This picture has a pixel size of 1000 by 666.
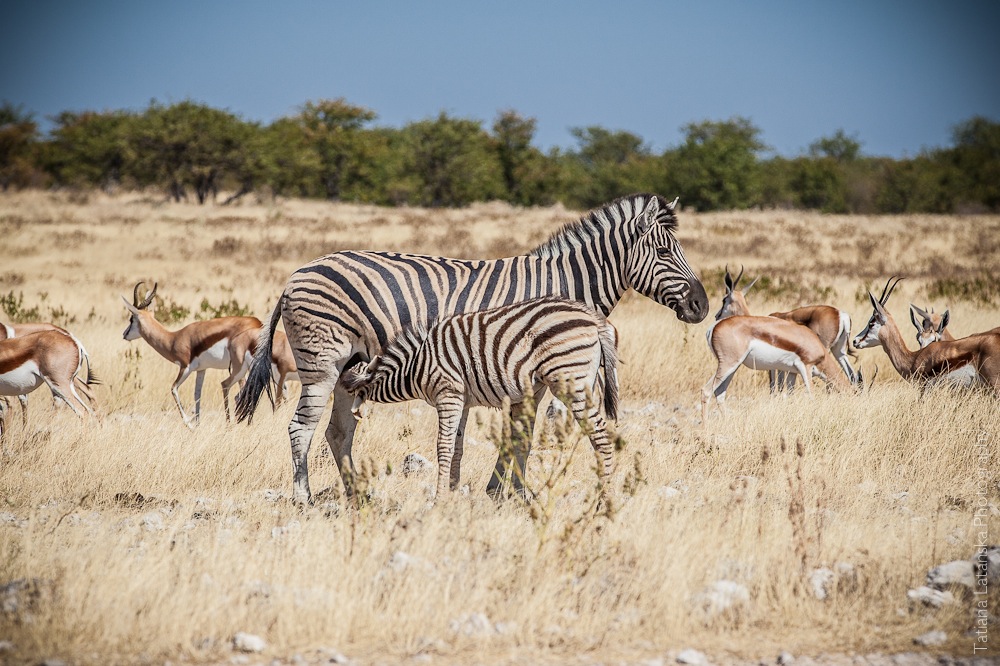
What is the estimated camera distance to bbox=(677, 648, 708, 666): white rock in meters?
4.42

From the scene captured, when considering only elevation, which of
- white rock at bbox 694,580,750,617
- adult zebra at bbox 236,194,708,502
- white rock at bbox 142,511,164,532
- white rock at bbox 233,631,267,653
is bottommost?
white rock at bbox 233,631,267,653

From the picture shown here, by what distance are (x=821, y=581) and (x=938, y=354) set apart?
560 cm

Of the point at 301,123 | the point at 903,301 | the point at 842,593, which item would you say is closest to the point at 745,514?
the point at 842,593

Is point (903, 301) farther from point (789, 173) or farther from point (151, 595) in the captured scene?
point (789, 173)

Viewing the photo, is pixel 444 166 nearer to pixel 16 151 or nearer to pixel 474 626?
pixel 16 151

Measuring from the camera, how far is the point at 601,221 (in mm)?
8203

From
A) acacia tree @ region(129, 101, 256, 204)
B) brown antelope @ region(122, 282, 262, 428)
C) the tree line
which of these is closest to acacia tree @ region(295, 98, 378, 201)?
the tree line

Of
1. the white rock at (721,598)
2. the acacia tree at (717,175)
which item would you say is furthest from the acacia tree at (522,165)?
the white rock at (721,598)

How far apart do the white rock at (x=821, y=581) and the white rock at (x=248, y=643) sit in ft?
9.84

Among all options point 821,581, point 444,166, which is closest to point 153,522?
point 821,581

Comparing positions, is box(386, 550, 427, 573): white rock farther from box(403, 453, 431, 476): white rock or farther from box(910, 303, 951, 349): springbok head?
box(910, 303, 951, 349): springbok head

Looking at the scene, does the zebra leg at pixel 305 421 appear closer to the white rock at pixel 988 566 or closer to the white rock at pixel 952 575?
the white rock at pixel 952 575

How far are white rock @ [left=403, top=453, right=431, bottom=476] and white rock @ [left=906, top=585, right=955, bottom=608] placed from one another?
4.24 m

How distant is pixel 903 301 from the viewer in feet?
57.3
